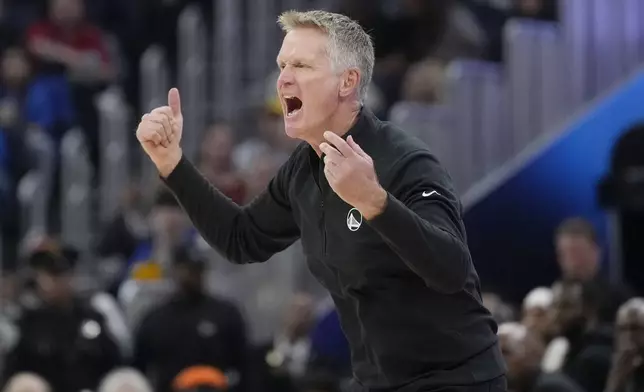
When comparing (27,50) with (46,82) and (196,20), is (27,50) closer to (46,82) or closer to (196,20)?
(46,82)

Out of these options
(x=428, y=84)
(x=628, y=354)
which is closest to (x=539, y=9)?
(x=428, y=84)

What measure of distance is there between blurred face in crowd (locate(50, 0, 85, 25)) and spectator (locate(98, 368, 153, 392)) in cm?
508

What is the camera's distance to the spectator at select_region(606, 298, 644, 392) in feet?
22.9

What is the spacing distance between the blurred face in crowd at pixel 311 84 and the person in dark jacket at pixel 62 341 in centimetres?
479

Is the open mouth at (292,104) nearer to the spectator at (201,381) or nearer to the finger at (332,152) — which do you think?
the finger at (332,152)

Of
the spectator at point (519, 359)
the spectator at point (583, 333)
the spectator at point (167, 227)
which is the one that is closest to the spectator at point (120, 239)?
the spectator at point (167, 227)

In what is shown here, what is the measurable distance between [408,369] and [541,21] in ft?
19.2

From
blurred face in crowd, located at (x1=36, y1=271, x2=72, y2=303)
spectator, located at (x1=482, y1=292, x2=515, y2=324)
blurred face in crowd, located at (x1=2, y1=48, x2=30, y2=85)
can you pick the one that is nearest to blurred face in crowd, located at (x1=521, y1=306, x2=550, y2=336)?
spectator, located at (x1=482, y1=292, x2=515, y2=324)

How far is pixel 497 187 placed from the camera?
29.8 ft

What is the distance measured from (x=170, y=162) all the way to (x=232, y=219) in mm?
281

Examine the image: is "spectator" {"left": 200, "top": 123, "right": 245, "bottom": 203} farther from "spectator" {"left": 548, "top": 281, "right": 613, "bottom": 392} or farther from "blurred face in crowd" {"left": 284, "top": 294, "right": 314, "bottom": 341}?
"spectator" {"left": 548, "top": 281, "right": 613, "bottom": 392}

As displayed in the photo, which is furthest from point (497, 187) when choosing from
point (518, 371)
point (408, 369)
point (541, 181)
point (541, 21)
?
point (408, 369)

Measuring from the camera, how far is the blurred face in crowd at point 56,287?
9094 mm

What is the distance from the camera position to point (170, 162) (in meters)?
4.81
